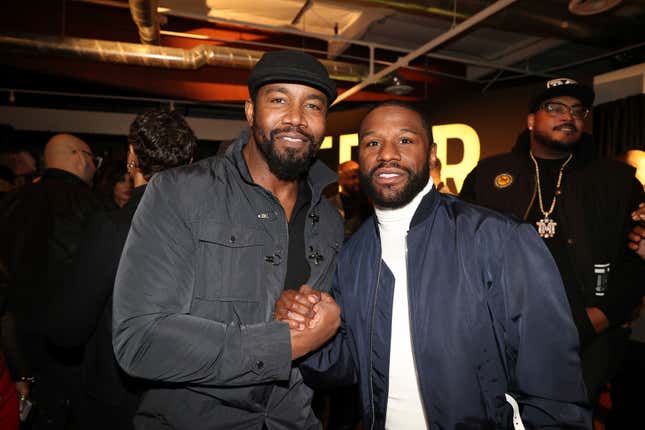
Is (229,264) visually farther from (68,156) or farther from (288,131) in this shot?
(68,156)

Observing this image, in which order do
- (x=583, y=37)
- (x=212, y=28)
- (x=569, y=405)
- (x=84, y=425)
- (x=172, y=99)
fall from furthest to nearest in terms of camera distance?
(x=172, y=99) → (x=212, y=28) → (x=583, y=37) → (x=84, y=425) → (x=569, y=405)

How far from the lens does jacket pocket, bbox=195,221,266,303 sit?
152 cm

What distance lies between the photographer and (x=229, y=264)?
1553 mm

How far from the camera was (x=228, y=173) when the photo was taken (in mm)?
1718

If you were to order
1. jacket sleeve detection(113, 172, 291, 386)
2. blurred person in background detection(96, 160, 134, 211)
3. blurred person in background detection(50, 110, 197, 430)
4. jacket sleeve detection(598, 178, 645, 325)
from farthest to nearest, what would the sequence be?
blurred person in background detection(96, 160, 134, 211), jacket sleeve detection(598, 178, 645, 325), blurred person in background detection(50, 110, 197, 430), jacket sleeve detection(113, 172, 291, 386)

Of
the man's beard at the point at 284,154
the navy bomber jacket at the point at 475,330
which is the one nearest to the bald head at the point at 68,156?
the man's beard at the point at 284,154

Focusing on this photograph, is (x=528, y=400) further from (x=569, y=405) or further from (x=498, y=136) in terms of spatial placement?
(x=498, y=136)

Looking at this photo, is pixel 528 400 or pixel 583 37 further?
pixel 583 37

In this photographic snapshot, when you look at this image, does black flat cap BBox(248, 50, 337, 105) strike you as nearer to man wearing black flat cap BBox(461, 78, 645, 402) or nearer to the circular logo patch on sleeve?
man wearing black flat cap BBox(461, 78, 645, 402)

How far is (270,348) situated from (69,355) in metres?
1.36

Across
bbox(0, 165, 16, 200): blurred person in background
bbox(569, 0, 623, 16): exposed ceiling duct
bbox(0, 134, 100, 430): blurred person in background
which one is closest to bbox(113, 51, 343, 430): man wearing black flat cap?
bbox(0, 134, 100, 430): blurred person in background

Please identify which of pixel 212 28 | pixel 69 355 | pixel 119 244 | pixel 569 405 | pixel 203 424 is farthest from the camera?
pixel 212 28

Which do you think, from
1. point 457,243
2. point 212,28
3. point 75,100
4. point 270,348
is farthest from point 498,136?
point 75,100

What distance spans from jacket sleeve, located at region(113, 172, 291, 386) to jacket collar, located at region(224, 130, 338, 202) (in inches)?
14.0
